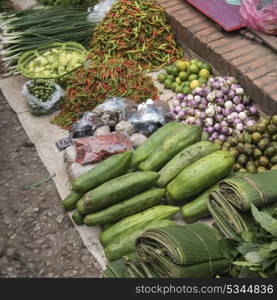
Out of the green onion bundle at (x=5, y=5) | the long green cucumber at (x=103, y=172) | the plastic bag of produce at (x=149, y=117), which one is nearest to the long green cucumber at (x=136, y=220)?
the long green cucumber at (x=103, y=172)

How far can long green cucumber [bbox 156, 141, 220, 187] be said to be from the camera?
3.95 m

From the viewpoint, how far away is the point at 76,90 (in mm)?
5109

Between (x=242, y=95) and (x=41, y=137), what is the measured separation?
2074 millimetres

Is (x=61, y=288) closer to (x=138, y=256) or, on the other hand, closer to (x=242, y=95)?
(x=138, y=256)

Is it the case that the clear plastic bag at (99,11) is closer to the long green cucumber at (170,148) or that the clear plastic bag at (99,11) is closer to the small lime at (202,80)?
the small lime at (202,80)

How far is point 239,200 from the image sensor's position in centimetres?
313

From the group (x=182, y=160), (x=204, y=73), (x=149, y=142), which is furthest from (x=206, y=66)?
(x=182, y=160)

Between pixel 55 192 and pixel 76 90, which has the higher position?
pixel 76 90

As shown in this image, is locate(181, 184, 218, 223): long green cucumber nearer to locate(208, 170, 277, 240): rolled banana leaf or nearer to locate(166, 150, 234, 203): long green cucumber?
locate(166, 150, 234, 203): long green cucumber

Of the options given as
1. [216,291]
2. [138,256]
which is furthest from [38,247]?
[216,291]

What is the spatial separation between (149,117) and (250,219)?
177 cm

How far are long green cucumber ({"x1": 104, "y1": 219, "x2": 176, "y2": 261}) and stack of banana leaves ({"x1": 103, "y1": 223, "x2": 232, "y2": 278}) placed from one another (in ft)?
1.06

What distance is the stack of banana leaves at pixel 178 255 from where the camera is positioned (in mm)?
2809

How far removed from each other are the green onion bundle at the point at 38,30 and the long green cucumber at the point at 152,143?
232 cm
